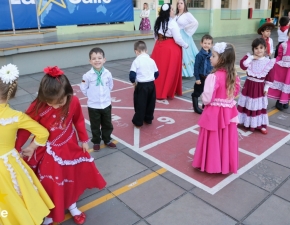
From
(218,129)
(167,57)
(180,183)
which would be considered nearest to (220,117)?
(218,129)

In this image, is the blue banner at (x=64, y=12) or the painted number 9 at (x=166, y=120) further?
the blue banner at (x=64, y=12)

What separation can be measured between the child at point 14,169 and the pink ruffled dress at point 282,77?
4.98 m

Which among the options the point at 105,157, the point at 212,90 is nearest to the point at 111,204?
the point at 105,157

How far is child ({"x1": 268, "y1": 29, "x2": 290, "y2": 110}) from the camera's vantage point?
5.72 metres

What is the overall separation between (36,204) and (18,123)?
2.24ft

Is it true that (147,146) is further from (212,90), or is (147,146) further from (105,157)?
(212,90)

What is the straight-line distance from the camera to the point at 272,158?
409 centimetres

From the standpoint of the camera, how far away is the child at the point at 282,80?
Result: 572cm

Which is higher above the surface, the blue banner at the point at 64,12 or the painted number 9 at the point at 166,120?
the blue banner at the point at 64,12

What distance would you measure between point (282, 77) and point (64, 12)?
8931 millimetres

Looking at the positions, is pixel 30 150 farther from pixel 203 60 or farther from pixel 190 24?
pixel 190 24

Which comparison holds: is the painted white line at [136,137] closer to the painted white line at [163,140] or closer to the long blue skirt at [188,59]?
the painted white line at [163,140]

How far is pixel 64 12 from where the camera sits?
1170 centimetres

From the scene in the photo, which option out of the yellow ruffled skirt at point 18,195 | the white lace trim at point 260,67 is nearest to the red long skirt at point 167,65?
the white lace trim at point 260,67
